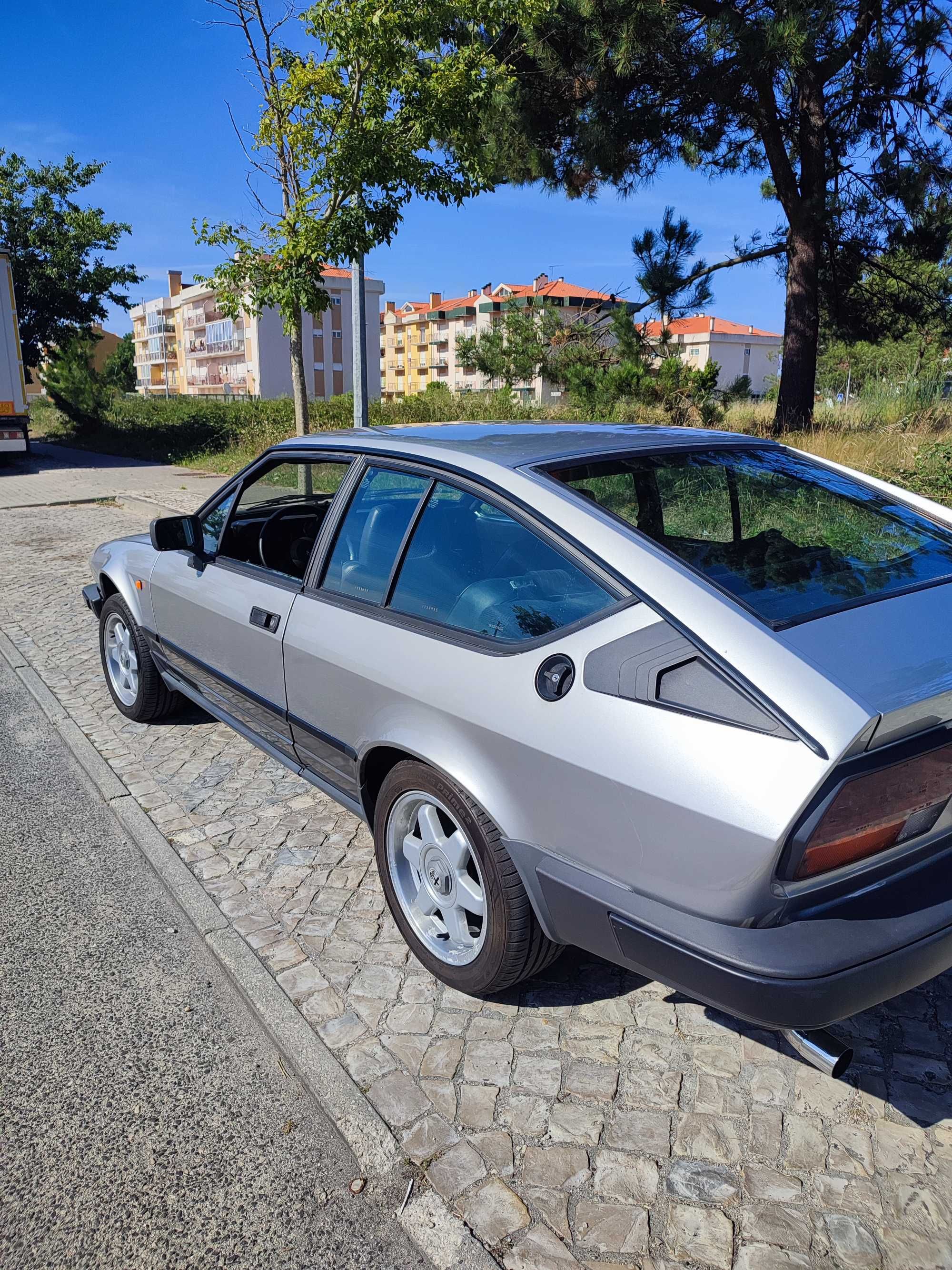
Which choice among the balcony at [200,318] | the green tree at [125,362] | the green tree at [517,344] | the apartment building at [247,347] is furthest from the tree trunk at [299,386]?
the balcony at [200,318]

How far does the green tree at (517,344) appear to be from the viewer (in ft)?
50.0

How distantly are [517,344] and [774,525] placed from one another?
531 inches

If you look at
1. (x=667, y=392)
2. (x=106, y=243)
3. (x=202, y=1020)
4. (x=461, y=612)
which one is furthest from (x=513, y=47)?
(x=106, y=243)

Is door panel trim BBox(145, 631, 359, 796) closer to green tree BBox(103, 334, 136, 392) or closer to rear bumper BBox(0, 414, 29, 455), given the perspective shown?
rear bumper BBox(0, 414, 29, 455)

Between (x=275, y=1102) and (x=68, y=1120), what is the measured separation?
518mm

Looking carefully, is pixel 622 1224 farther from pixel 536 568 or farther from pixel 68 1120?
pixel 536 568

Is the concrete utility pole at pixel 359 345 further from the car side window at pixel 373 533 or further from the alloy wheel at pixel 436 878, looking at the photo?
the alloy wheel at pixel 436 878

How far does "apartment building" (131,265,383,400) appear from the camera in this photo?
80.8m

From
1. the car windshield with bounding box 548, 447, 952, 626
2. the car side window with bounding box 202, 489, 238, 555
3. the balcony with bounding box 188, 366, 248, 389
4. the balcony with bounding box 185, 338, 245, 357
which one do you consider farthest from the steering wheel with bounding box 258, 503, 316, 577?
the balcony with bounding box 185, 338, 245, 357

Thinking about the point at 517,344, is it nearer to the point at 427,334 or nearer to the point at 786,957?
the point at 786,957

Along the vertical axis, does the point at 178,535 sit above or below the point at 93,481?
above

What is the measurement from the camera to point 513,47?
11992mm

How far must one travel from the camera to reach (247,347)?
3292 inches

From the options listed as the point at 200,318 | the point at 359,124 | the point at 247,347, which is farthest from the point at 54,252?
the point at 200,318
